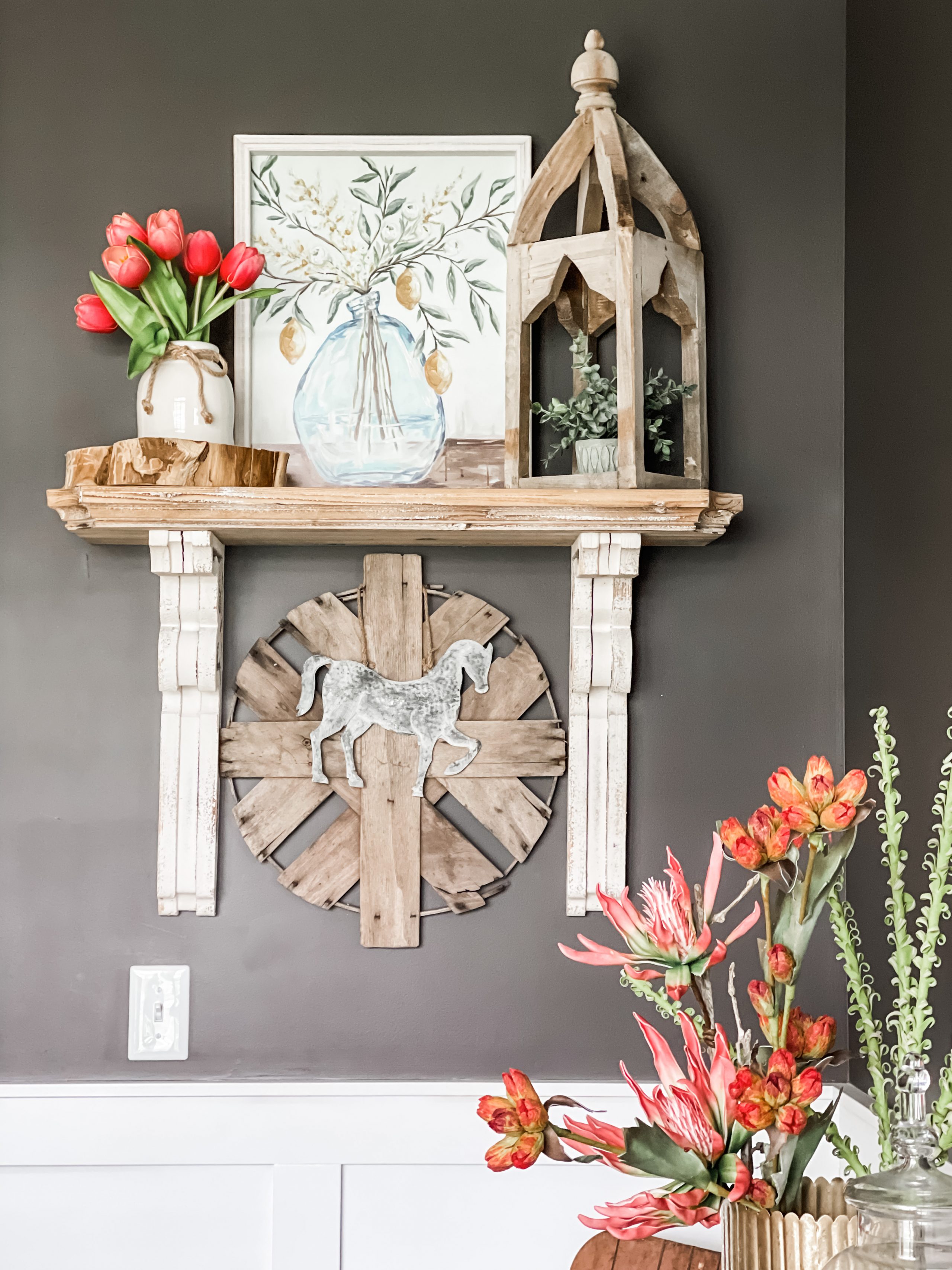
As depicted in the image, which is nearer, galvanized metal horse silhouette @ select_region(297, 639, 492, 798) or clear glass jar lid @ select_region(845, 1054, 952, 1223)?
clear glass jar lid @ select_region(845, 1054, 952, 1223)

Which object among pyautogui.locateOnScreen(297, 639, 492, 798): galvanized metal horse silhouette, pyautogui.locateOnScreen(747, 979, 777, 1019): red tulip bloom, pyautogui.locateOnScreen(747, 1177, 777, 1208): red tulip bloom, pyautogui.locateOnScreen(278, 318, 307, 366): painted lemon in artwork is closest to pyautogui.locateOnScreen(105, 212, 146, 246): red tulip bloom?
pyautogui.locateOnScreen(278, 318, 307, 366): painted lemon in artwork

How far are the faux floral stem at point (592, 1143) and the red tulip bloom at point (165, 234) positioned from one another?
3.67 feet

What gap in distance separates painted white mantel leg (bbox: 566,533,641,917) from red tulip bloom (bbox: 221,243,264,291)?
530mm

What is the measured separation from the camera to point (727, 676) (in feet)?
5.16

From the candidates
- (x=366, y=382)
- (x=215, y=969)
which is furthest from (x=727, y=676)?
(x=215, y=969)

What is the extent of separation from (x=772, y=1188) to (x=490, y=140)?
131cm

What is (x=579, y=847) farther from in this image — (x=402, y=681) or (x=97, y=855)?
(x=97, y=855)

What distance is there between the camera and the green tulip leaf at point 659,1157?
83cm

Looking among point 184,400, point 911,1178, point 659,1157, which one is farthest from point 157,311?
point 911,1178

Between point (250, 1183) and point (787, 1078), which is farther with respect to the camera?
point (250, 1183)

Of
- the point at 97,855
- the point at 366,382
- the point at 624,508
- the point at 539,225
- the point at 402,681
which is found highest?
the point at 539,225

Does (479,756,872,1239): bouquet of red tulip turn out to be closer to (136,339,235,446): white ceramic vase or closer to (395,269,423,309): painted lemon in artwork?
(136,339,235,446): white ceramic vase

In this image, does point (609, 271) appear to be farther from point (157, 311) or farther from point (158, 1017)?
point (158, 1017)

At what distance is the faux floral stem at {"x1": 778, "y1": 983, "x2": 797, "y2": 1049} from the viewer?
0.86 meters
